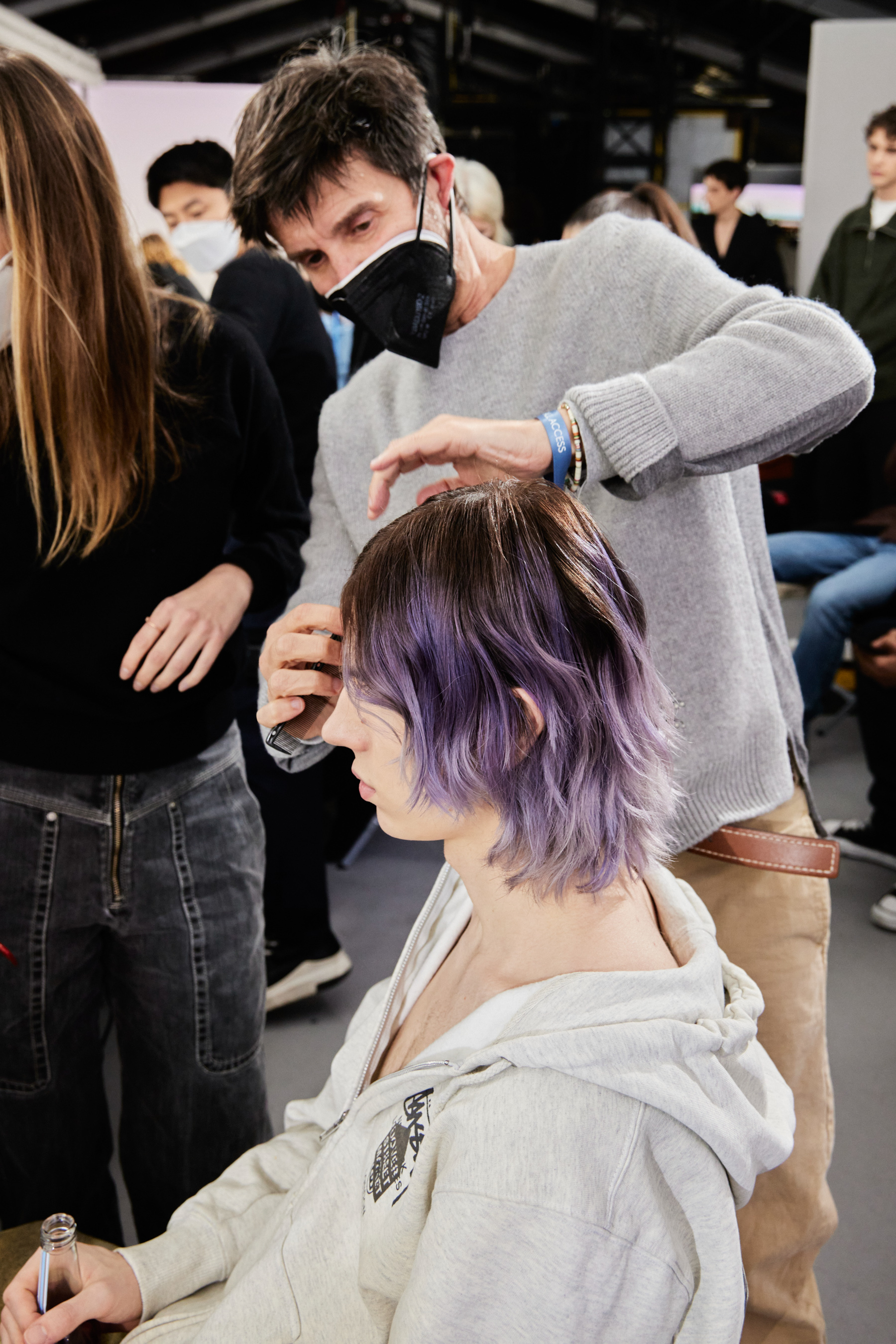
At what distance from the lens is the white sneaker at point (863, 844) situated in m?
3.45

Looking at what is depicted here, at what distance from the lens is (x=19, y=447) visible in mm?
1285

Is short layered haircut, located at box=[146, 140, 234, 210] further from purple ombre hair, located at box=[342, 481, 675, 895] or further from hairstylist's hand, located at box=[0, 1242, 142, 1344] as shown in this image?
hairstylist's hand, located at box=[0, 1242, 142, 1344]

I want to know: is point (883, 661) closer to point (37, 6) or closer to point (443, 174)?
point (443, 174)

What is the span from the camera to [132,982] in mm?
1398

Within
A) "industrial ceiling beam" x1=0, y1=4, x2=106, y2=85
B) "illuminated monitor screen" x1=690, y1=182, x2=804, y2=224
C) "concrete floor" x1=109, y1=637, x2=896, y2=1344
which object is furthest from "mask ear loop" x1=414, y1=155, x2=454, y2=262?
"illuminated monitor screen" x1=690, y1=182, x2=804, y2=224

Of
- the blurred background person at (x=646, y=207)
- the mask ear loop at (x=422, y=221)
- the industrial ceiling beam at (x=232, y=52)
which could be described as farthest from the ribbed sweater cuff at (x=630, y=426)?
the industrial ceiling beam at (x=232, y=52)

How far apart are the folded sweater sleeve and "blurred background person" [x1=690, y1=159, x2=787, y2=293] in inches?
212

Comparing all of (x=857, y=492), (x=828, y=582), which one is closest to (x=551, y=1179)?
(x=828, y=582)

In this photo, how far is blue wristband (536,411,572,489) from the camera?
101cm

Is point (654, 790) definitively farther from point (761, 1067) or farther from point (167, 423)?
point (167, 423)

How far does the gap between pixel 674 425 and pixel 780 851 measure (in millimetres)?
521

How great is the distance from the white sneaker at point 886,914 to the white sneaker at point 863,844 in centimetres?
30

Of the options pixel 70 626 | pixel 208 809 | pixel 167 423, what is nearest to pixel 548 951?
pixel 208 809

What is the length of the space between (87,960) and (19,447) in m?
0.66
